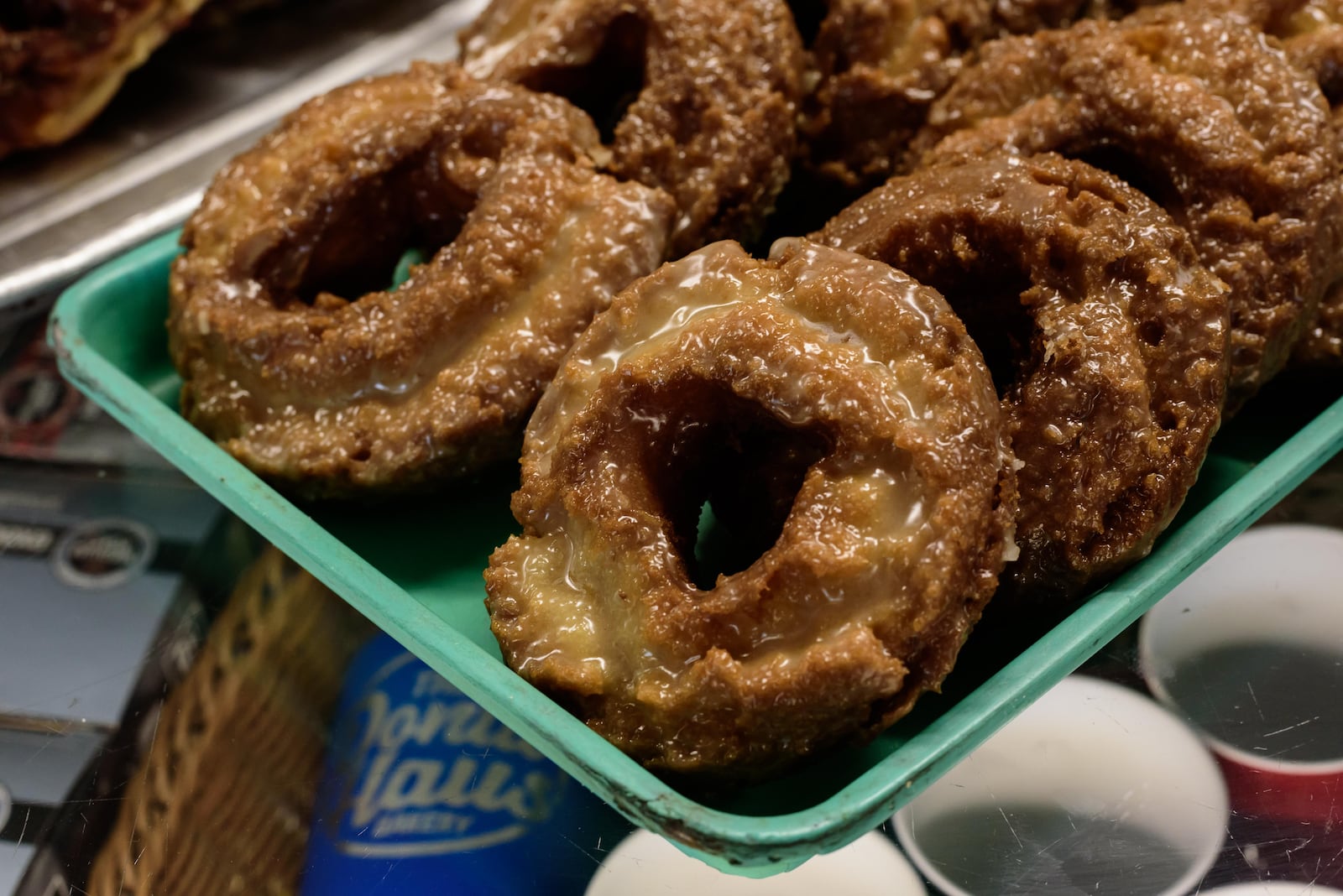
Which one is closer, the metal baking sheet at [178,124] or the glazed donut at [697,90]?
the glazed donut at [697,90]

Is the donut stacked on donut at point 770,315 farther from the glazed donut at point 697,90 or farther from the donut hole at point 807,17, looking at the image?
the donut hole at point 807,17

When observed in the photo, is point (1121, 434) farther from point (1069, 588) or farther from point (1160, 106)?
point (1160, 106)

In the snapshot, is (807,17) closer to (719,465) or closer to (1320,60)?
(1320,60)

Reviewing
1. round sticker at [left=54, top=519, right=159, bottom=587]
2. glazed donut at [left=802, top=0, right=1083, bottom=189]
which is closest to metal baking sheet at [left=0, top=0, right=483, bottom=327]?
round sticker at [left=54, top=519, right=159, bottom=587]

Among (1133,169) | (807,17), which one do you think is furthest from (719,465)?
(807,17)

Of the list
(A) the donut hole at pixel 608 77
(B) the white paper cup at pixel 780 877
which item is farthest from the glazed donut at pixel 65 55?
(B) the white paper cup at pixel 780 877
